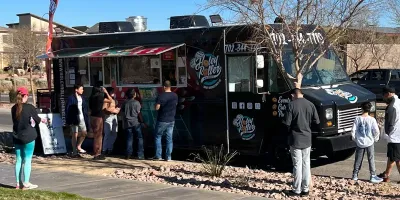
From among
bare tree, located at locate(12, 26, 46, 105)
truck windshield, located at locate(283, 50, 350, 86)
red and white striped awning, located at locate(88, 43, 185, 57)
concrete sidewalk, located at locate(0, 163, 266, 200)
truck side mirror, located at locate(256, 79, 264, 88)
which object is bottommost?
concrete sidewalk, located at locate(0, 163, 266, 200)

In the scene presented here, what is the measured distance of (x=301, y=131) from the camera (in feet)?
24.9

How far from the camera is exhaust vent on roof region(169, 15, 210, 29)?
12.0 metres

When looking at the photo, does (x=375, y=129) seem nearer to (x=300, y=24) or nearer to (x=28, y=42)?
(x=300, y=24)

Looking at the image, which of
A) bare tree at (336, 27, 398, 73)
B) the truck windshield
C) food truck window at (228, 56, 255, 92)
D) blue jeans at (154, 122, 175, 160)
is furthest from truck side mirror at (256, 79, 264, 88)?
bare tree at (336, 27, 398, 73)

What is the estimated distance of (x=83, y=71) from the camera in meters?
13.5

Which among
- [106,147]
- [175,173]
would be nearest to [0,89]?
[106,147]

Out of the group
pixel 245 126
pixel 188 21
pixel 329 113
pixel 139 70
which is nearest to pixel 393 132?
pixel 329 113

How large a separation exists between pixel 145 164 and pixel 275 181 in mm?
3194

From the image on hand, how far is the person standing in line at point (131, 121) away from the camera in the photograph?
11.4 metres

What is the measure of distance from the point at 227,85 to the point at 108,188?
141 inches

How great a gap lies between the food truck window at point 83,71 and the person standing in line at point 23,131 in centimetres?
501

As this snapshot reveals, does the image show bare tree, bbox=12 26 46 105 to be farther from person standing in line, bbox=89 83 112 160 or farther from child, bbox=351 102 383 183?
child, bbox=351 102 383 183

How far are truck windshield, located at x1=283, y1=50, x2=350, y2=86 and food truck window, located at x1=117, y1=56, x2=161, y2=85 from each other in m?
3.07

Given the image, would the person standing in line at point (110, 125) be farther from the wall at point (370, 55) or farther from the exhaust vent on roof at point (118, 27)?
the wall at point (370, 55)
